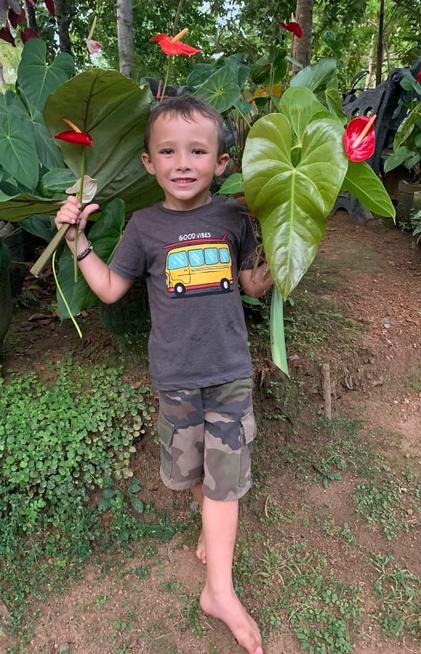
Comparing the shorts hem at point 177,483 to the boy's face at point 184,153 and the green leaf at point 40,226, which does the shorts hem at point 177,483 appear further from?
the green leaf at point 40,226

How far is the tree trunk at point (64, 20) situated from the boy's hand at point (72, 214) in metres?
3.97

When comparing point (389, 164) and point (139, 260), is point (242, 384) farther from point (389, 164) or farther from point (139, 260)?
point (389, 164)

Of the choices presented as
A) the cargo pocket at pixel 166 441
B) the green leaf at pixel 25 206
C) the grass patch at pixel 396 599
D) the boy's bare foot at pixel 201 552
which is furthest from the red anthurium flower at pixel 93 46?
the grass patch at pixel 396 599

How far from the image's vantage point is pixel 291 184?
98 cm

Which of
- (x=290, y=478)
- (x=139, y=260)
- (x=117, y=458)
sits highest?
(x=139, y=260)

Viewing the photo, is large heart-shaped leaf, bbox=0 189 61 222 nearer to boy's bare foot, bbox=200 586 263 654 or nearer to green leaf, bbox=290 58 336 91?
green leaf, bbox=290 58 336 91

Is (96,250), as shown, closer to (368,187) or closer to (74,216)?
(74,216)

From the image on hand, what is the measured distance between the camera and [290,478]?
5.93ft

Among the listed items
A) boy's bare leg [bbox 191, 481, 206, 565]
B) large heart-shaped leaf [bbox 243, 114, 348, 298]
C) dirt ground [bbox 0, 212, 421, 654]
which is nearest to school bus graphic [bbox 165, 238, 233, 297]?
large heart-shaped leaf [bbox 243, 114, 348, 298]

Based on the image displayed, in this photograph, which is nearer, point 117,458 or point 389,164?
point 117,458

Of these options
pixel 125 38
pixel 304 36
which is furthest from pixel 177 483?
pixel 304 36

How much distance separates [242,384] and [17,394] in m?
0.85

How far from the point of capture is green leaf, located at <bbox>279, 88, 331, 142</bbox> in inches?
41.2

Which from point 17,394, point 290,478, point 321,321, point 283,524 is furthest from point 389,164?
point 17,394
